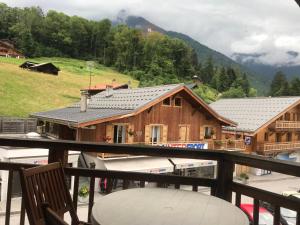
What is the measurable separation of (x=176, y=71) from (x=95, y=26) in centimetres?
2512

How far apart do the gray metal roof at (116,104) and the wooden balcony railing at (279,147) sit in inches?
298

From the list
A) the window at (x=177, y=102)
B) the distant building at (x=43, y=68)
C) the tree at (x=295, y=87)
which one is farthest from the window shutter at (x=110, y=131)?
the distant building at (x=43, y=68)

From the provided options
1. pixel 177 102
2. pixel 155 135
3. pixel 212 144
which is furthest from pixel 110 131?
pixel 212 144

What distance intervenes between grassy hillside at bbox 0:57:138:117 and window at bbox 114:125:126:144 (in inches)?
779

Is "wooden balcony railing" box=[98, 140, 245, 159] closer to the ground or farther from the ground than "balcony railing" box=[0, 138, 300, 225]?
closer to the ground

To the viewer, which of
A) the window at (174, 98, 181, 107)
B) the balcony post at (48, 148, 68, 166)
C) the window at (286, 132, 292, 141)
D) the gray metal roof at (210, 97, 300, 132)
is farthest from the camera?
the window at (286, 132, 292, 141)

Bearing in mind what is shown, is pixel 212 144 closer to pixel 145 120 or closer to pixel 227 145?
pixel 227 145

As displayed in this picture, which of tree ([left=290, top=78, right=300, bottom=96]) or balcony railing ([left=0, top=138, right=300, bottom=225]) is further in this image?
tree ([left=290, top=78, right=300, bottom=96])

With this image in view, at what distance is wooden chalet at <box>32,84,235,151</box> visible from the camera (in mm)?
14188

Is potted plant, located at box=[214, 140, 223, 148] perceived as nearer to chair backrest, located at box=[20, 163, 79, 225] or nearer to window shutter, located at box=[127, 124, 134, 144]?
window shutter, located at box=[127, 124, 134, 144]

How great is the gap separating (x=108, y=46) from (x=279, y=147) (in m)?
45.3

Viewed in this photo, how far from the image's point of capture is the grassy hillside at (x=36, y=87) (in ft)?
114

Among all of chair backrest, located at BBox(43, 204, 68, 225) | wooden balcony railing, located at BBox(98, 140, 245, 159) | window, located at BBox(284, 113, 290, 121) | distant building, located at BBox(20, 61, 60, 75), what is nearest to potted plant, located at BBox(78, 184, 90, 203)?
wooden balcony railing, located at BBox(98, 140, 245, 159)

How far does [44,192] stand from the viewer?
5.94ft
